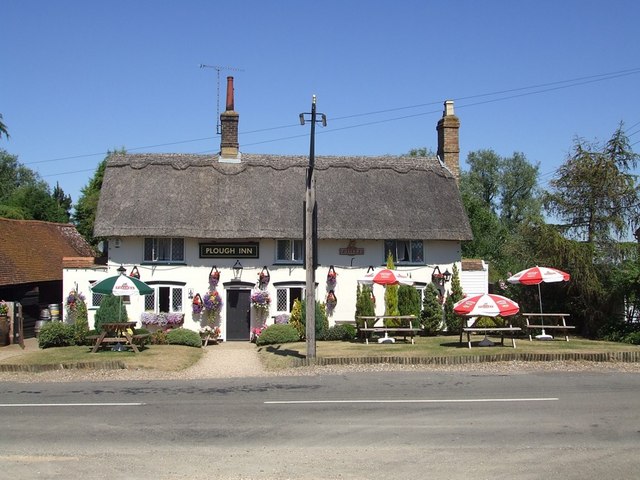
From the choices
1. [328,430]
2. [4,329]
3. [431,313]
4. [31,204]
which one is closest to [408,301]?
[431,313]

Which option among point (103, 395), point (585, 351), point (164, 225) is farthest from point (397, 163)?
point (103, 395)

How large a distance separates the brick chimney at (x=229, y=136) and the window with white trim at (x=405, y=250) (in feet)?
24.1

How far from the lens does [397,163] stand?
29.8m

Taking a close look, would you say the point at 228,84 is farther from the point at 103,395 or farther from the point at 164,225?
the point at 103,395

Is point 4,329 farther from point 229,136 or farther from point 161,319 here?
point 229,136

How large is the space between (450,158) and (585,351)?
13109 mm

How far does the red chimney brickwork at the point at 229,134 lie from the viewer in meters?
28.8

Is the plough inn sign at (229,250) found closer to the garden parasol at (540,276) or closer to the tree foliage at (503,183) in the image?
the garden parasol at (540,276)

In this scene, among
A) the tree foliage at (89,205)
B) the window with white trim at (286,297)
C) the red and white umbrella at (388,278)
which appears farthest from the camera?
the tree foliage at (89,205)

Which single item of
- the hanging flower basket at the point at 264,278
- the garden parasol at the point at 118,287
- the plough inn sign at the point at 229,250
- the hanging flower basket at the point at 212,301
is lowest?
the hanging flower basket at the point at 212,301

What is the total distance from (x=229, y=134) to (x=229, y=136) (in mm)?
94

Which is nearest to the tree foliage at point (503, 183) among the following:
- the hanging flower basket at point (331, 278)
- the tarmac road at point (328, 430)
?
the hanging flower basket at point (331, 278)

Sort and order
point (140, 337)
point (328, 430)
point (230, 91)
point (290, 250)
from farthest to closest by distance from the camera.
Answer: point (230, 91), point (290, 250), point (140, 337), point (328, 430)

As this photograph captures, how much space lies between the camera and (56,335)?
75.9ft
